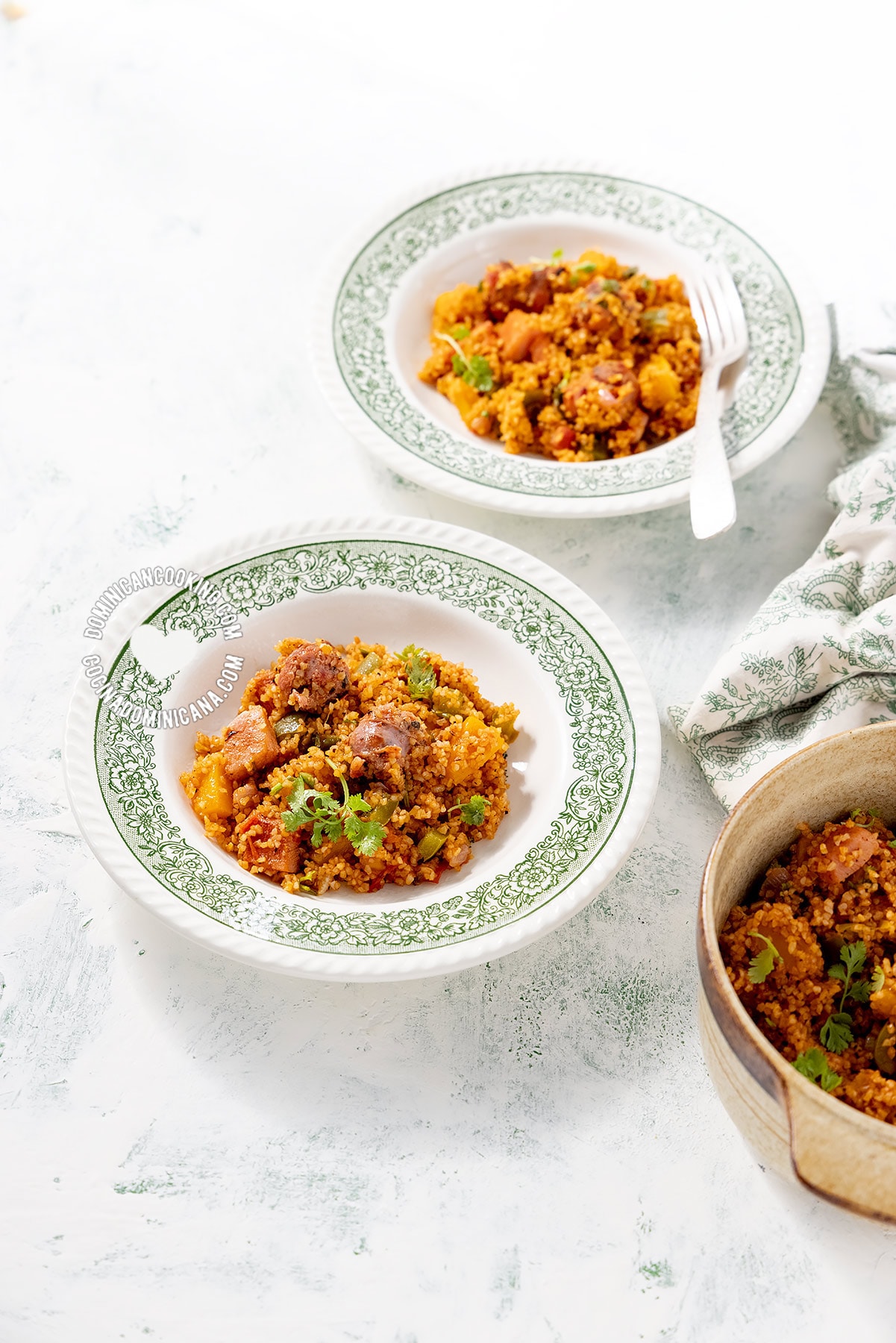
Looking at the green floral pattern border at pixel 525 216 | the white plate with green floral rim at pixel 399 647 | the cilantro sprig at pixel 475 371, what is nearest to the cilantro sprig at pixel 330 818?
the white plate with green floral rim at pixel 399 647

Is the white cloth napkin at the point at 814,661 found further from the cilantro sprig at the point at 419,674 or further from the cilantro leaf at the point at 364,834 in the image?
the cilantro leaf at the point at 364,834

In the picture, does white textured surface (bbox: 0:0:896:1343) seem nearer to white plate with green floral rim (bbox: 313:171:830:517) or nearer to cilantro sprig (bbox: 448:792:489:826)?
white plate with green floral rim (bbox: 313:171:830:517)

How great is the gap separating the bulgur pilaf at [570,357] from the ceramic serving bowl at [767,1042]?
1158 millimetres

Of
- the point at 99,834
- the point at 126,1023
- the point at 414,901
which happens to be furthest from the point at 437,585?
the point at 126,1023

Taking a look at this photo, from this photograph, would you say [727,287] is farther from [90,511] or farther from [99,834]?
[99,834]

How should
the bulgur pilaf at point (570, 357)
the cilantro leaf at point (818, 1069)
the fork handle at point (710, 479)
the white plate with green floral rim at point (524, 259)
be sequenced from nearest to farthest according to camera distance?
the cilantro leaf at point (818, 1069)
the fork handle at point (710, 479)
the white plate with green floral rim at point (524, 259)
the bulgur pilaf at point (570, 357)

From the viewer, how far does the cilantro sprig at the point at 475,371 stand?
294 centimetres

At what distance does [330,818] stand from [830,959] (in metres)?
0.89

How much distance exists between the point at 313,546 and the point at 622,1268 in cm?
148

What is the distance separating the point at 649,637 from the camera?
2.56 meters

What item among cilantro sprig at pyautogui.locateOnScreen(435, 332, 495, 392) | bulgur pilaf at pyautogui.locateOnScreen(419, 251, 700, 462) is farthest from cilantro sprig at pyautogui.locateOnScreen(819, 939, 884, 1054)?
cilantro sprig at pyautogui.locateOnScreen(435, 332, 495, 392)

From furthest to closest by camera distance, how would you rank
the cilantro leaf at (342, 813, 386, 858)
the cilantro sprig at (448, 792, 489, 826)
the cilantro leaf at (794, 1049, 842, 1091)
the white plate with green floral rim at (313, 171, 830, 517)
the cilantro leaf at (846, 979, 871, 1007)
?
the white plate with green floral rim at (313, 171, 830, 517) < the cilantro sprig at (448, 792, 489, 826) < the cilantro leaf at (342, 813, 386, 858) < the cilantro leaf at (846, 979, 871, 1007) < the cilantro leaf at (794, 1049, 842, 1091)

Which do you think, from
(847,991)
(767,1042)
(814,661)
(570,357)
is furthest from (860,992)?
(570,357)

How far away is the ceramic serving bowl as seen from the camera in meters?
1.42
